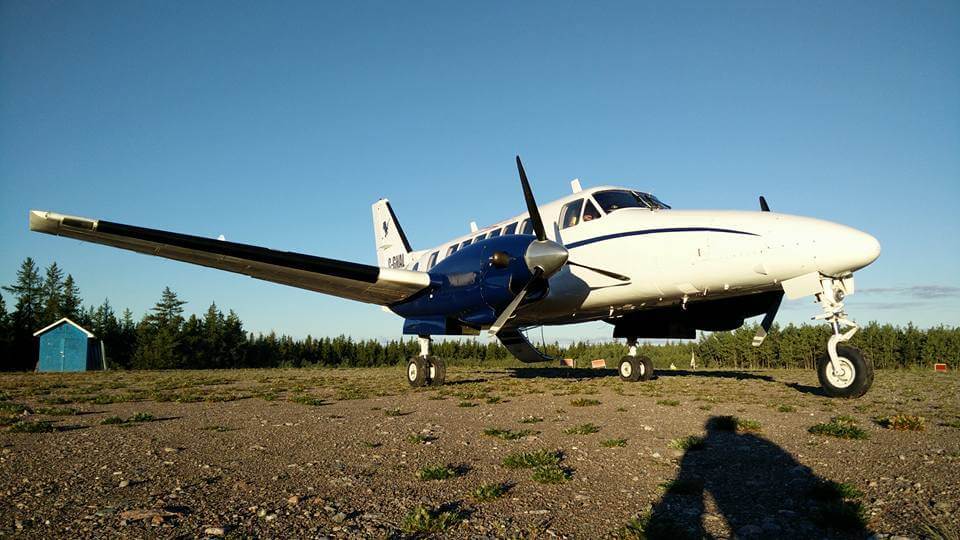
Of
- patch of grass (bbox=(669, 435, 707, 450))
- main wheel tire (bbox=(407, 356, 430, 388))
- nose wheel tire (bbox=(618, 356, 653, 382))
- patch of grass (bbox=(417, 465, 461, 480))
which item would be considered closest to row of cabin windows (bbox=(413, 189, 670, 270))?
nose wheel tire (bbox=(618, 356, 653, 382))

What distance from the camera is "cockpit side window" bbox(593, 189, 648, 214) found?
1124cm

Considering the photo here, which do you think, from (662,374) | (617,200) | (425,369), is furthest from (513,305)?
(662,374)

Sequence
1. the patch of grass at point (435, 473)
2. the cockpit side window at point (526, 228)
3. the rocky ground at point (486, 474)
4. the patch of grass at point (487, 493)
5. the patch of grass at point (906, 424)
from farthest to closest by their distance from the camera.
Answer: the cockpit side window at point (526, 228) → the patch of grass at point (906, 424) → the patch of grass at point (435, 473) → the patch of grass at point (487, 493) → the rocky ground at point (486, 474)

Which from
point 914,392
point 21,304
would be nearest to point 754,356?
point 914,392

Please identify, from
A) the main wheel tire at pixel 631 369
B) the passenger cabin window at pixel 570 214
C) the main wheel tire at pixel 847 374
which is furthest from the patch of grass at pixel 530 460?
the main wheel tire at pixel 631 369

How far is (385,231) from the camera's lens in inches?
858

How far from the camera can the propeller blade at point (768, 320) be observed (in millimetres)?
9938

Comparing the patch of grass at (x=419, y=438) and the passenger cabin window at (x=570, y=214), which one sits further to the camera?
the passenger cabin window at (x=570, y=214)

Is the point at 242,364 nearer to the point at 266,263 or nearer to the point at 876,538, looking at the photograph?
the point at 266,263

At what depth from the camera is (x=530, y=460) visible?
4797 millimetres

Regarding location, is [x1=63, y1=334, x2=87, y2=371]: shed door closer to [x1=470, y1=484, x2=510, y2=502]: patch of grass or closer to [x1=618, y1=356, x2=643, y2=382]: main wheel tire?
[x1=618, y1=356, x2=643, y2=382]: main wheel tire

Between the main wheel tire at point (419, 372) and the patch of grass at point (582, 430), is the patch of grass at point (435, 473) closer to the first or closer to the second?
the patch of grass at point (582, 430)

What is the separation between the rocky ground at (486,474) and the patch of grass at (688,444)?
29mm

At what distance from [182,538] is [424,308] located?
9378 millimetres
